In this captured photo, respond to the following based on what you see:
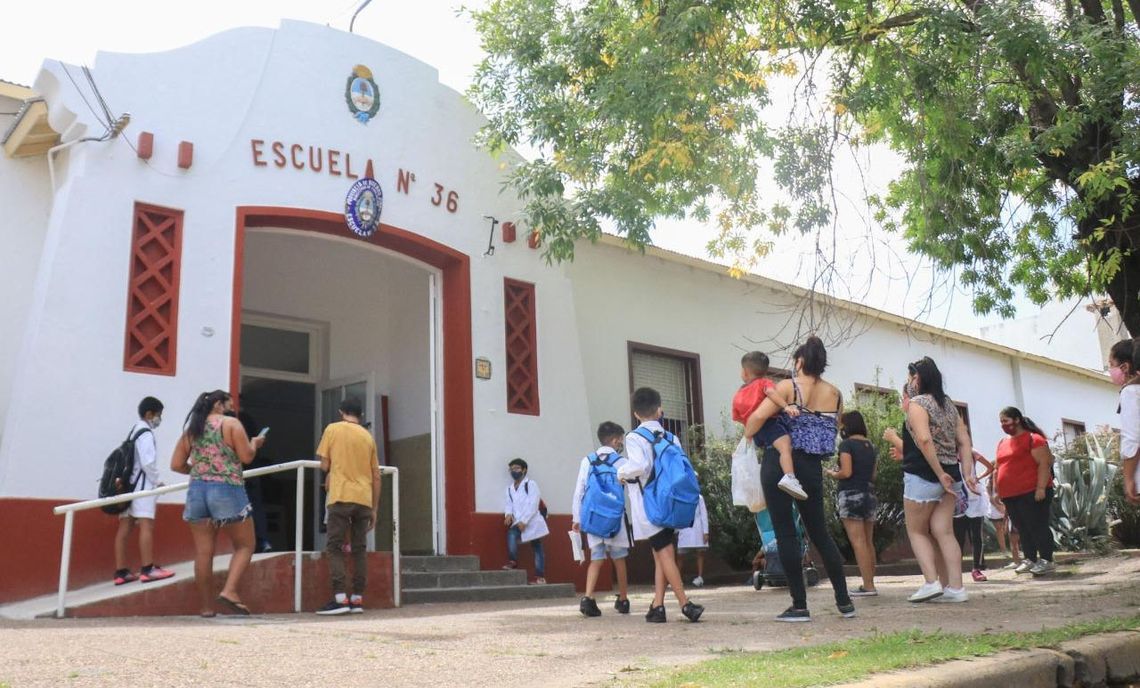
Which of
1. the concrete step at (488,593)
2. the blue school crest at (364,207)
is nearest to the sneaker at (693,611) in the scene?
the concrete step at (488,593)

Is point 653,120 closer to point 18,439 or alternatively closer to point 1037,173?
point 1037,173

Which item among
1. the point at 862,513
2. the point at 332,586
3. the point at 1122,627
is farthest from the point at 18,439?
the point at 1122,627

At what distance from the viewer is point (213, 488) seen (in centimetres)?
779

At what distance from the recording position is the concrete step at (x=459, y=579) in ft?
33.3

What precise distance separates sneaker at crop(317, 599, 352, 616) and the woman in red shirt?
5949 mm

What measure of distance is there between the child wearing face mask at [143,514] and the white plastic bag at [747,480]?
4454 millimetres

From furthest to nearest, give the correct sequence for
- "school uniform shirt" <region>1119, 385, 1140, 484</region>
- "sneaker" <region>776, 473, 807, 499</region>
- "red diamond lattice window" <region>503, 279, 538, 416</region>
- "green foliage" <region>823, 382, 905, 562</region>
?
"green foliage" <region>823, 382, 905, 562</region> → "red diamond lattice window" <region>503, 279, 538, 416</region> → "school uniform shirt" <region>1119, 385, 1140, 484</region> → "sneaker" <region>776, 473, 807, 499</region>

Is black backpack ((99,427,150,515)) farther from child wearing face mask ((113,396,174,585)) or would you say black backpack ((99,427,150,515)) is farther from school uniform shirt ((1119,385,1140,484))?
school uniform shirt ((1119,385,1140,484))

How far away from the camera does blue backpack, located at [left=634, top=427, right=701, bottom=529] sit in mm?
6777

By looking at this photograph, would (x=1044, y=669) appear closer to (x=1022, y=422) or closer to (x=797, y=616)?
(x=797, y=616)

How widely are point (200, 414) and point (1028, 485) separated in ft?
23.4

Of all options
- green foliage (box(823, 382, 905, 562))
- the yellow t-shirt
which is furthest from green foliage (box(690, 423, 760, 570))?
the yellow t-shirt

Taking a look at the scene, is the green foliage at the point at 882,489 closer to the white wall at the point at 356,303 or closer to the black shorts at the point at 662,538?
the white wall at the point at 356,303

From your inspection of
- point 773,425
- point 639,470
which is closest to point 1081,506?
point 773,425
